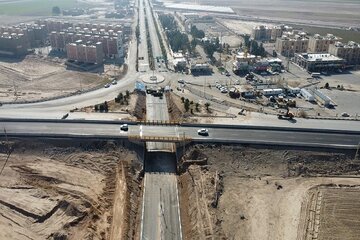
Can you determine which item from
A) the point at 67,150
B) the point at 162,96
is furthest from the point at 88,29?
the point at 67,150

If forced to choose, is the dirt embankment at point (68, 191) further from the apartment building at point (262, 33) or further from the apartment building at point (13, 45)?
the apartment building at point (262, 33)

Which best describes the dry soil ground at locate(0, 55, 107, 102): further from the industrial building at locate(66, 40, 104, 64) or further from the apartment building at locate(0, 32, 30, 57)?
the industrial building at locate(66, 40, 104, 64)

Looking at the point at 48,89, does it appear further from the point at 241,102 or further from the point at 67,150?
the point at 241,102

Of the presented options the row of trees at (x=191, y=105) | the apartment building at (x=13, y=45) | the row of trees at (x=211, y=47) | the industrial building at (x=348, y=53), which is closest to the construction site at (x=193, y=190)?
the row of trees at (x=191, y=105)

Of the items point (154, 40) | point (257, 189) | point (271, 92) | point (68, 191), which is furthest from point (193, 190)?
point (154, 40)

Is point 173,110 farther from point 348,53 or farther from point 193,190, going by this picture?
point 348,53

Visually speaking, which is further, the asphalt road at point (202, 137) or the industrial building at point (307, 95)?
the industrial building at point (307, 95)
